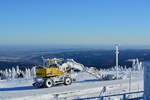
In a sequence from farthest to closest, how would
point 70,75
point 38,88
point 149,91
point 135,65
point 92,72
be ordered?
1. point 135,65
2. point 92,72
3. point 70,75
4. point 38,88
5. point 149,91

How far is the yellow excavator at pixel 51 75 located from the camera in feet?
98.8

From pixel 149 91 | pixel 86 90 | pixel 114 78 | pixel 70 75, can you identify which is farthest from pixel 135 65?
pixel 149 91

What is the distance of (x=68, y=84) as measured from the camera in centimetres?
3155

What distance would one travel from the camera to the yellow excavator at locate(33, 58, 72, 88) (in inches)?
1185

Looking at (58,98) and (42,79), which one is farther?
(42,79)

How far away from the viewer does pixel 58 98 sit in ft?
78.0

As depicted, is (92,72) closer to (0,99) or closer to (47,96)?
(47,96)

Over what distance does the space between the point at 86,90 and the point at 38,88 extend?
5.07 meters

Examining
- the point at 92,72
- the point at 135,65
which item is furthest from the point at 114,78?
the point at 135,65

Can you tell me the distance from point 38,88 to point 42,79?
2.78ft

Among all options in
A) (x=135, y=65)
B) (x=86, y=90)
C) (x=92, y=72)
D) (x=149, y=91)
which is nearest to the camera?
(x=149, y=91)

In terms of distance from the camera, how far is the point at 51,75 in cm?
3036

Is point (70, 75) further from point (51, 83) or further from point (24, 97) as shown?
point (24, 97)

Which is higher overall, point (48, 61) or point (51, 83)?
point (48, 61)
